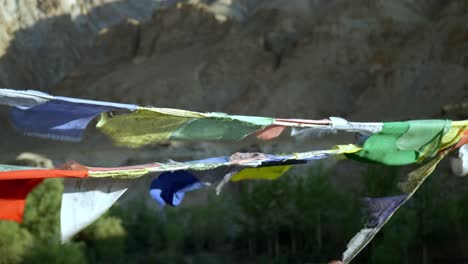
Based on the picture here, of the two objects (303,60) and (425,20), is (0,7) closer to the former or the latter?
(303,60)

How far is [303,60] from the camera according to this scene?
42.3m

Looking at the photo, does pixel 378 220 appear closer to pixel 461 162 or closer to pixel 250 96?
pixel 461 162

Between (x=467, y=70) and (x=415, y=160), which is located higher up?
(x=467, y=70)

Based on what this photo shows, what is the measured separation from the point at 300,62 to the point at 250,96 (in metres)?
2.92

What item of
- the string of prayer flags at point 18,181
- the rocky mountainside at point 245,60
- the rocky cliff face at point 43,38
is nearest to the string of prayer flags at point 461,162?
the string of prayer flags at point 18,181

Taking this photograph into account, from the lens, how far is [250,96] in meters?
42.2

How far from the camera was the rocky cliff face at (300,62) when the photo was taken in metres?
36.5

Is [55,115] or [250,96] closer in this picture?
[55,115]

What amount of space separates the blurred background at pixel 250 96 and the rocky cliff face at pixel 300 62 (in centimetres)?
8

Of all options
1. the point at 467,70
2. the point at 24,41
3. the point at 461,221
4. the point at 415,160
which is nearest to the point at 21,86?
the point at 24,41

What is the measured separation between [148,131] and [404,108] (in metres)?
30.6

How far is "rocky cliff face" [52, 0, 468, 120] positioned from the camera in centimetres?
3647

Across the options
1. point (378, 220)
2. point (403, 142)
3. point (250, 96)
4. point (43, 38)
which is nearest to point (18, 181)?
point (403, 142)

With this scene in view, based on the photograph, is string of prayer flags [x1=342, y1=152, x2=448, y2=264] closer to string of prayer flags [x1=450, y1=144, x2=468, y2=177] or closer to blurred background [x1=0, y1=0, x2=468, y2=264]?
string of prayer flags [x1=450, y1=144, x2=468, y2=177]
